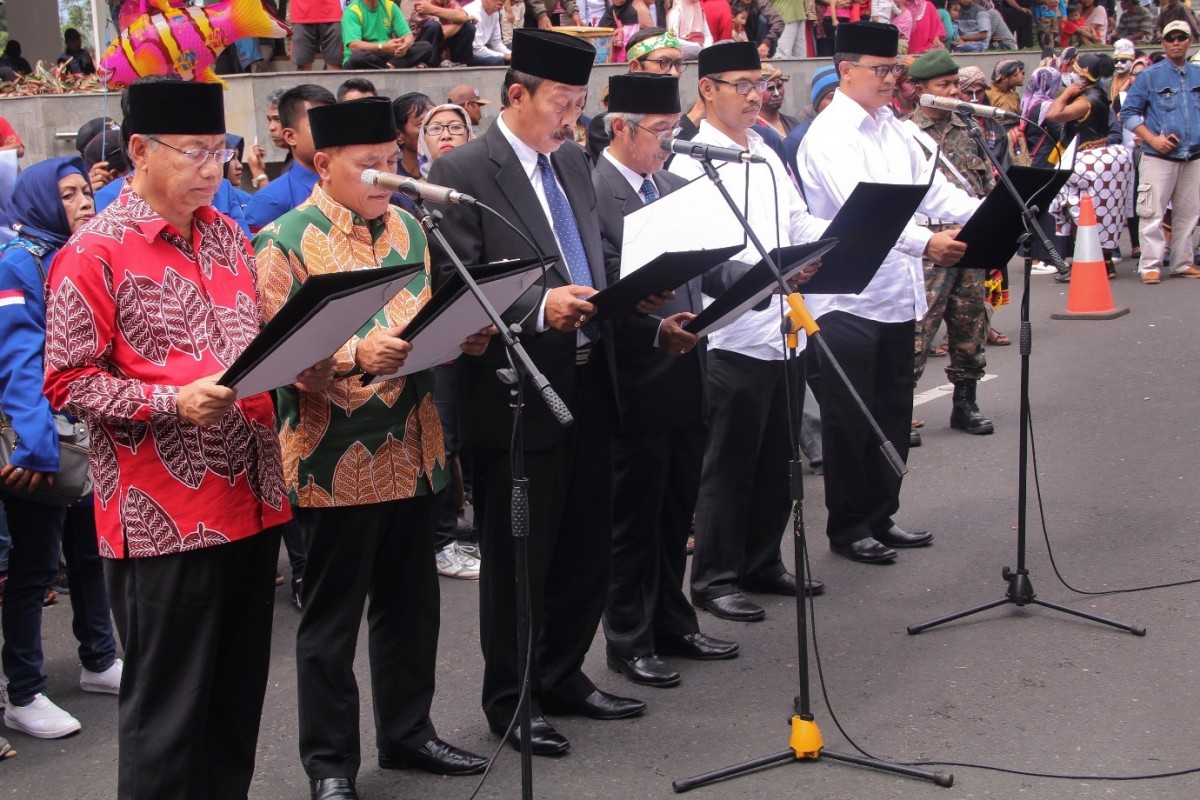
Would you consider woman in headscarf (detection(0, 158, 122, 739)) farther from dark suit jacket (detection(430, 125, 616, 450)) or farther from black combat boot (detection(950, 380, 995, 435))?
black combat boot (detection(950, 380, 995, 435))

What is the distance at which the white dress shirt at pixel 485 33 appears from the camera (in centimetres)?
1412

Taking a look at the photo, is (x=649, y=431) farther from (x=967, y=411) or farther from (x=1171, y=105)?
(x=1171, y=105)

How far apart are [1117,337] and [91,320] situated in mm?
9227

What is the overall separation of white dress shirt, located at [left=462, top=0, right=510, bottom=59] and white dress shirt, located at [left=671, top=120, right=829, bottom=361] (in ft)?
29.3

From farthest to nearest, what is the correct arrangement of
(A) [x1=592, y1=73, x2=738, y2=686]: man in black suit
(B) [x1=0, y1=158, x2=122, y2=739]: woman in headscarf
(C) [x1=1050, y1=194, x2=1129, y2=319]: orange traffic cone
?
(C) [x1=1050, y1=194, x2=1129, y2=319]: orange traffic cone
(A) [x1=592, y1=73, x2=738, y2=686]: man in black suit
(B) [x1=0, y1=158, x2=122, y2=739]: woman in headscarf

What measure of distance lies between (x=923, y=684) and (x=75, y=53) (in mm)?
15593

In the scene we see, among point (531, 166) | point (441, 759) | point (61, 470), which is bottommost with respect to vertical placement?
point (441, 759)

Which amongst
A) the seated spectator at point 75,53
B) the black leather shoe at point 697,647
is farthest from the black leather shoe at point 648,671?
the seated spectator at point 75,53

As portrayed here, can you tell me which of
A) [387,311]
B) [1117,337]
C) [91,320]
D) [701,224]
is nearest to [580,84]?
[701,224]

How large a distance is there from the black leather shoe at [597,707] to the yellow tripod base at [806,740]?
0.66 m

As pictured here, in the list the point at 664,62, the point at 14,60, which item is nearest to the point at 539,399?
the point at 664,62

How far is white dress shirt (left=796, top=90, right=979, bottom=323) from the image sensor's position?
19.5 ft

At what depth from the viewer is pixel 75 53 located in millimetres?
17078

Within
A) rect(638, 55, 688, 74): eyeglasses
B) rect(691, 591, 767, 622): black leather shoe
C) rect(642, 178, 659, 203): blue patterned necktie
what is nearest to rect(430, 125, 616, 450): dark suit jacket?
rect(642, 178, 659, 203): blue patterned necktie
